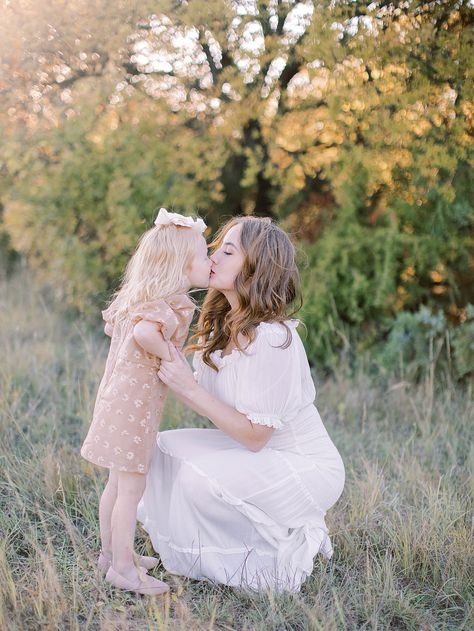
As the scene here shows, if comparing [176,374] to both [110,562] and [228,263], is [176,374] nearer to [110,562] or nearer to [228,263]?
[228,263]

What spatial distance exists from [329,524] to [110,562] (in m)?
0.96

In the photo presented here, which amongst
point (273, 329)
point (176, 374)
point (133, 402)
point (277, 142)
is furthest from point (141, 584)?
point (277, 142)

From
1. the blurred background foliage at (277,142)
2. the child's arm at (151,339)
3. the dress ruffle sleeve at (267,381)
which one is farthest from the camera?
the blurred background foliage at (277,142)

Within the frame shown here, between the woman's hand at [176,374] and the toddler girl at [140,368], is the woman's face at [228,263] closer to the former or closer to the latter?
the toddler girl at [140,368]

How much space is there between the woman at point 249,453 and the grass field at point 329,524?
127 mm

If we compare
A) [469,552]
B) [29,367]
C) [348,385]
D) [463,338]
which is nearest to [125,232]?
[29,367]

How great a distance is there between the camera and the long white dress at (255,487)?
255cm

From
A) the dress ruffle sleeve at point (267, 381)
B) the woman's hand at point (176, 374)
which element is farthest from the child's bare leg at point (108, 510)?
the dress ruffle sleeve at point (267, 381)

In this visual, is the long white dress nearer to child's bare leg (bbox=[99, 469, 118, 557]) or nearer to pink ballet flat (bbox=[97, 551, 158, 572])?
pink ballet flat (bbox=[97, 551, 158, 572])

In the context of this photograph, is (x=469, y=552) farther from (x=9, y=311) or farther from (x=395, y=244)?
(x=9, y=311)

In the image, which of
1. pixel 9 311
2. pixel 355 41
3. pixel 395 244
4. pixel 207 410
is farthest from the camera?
pixel 9 311

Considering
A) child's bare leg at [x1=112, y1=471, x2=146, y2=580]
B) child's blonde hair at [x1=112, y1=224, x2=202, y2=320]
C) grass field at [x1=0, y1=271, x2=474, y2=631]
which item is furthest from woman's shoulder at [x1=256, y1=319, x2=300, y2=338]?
Result: grass field at [x1=0, y1=271, x2=474, y2=631]

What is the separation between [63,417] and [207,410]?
6.54 feet

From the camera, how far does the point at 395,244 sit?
509 centimetres
